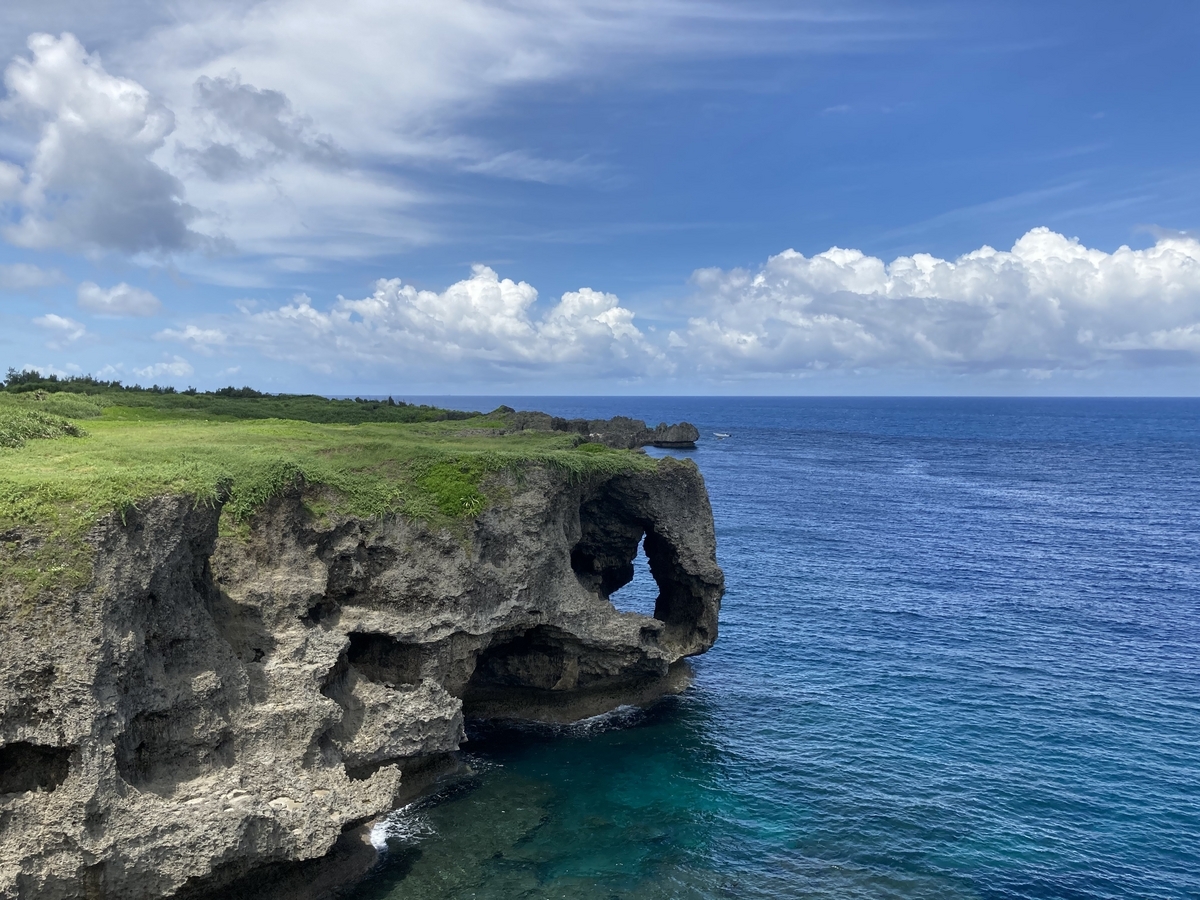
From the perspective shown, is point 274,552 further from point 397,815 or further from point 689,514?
point 689,514

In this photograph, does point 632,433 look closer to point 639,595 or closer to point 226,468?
point 639,595

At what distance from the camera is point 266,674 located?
22.1 meters

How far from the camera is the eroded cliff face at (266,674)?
56.1ft

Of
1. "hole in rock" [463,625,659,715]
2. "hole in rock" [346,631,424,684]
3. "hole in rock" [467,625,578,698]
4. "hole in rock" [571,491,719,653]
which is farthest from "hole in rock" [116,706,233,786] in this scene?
"hole in rock" [571,491,719,653]

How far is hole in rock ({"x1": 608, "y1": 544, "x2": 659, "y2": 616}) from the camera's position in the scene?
161 ft

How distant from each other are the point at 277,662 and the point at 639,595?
32.4 meters

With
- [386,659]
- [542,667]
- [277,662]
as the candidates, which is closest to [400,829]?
[386,659]

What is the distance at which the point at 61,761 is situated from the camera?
17578 mm

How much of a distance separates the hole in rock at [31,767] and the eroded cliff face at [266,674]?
0.03m

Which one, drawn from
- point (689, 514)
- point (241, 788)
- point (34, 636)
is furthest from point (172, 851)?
point (689, 514)

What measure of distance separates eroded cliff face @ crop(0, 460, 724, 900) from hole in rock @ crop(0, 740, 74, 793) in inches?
1.2

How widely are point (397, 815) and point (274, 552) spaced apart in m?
9.19

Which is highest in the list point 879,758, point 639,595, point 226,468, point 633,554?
point 226,468

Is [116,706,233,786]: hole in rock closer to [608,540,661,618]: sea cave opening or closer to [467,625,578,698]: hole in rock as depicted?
[467,625,578,698]: hole in rock
